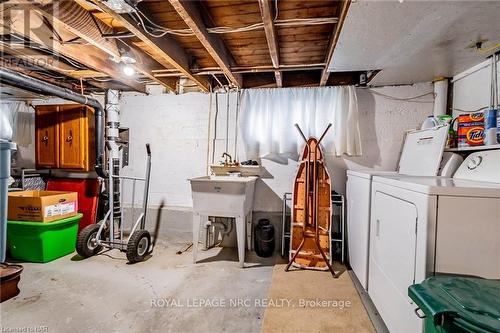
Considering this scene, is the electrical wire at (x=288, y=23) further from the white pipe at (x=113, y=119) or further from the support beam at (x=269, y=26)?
the white pipe at (x=113, y=119)

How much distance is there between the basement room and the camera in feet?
4.76

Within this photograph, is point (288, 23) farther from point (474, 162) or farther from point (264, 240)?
point (264, 240)

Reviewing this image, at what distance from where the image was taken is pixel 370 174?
2.04m

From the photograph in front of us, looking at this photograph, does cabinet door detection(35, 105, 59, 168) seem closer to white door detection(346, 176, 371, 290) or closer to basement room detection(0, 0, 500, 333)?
basement room detection(0, 0, 500, 333)

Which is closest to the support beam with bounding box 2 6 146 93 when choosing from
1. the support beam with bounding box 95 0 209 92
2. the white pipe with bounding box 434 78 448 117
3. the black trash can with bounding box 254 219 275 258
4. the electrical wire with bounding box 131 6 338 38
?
the support beam with bounding box 95 0 209 92

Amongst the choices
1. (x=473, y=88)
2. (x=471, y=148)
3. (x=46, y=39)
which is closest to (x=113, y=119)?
(x=46, y=39)

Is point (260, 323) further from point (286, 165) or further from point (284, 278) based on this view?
point (286, 165)

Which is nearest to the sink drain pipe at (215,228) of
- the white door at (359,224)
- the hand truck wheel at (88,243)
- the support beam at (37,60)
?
the hand truck wheel at (88,243)

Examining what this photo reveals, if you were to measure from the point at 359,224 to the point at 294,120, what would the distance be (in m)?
1.49

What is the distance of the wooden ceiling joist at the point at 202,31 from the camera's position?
158 centimetres

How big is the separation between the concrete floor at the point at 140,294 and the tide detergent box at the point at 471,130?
2.21 metres

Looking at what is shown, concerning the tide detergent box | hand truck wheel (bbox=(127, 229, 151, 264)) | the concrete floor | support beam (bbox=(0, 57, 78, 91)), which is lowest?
the concrete floor

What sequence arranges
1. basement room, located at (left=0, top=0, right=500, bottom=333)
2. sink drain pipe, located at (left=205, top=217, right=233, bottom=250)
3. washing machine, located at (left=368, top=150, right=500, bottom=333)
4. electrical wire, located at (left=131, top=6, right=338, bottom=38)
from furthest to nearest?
1. sink drain pipe, located at (left=205, top=217, right=233, bottom=250)
2. electrical wire, located at (left=131, top=6, right=338, bottom=38)
3. basement room, located at (left=0, top=0, right=500, bottom=333)
4. washing machine, located at (left=368, top=150, right=500, bottom=333)

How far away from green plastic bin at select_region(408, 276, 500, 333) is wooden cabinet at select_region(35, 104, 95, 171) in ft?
12.6
